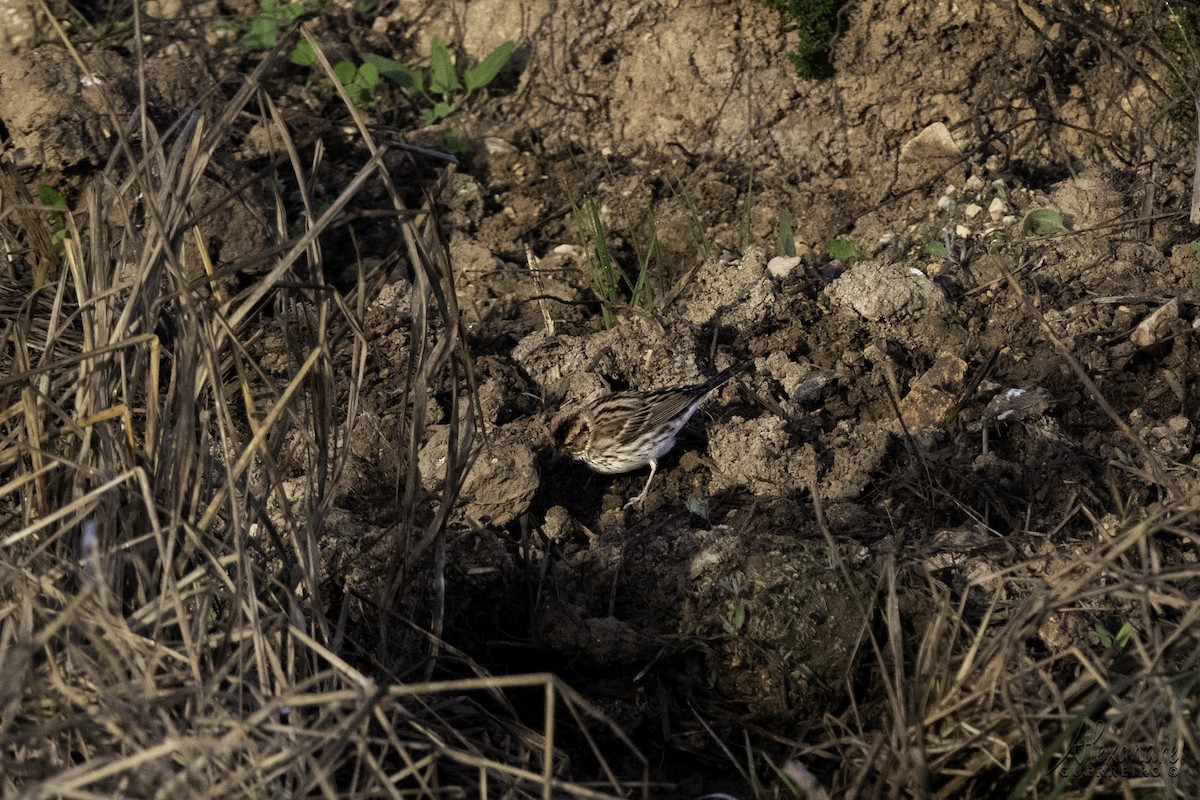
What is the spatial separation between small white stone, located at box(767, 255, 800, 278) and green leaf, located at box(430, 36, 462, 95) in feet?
7.20

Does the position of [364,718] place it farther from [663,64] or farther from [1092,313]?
[663,64]

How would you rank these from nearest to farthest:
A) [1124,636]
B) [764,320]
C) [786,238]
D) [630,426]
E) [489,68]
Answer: [1124,636] < [630,426] < [764,320] < [786,238] < [489,68]

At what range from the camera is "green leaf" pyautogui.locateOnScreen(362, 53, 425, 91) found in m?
6.75

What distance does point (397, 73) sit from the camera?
6.76m

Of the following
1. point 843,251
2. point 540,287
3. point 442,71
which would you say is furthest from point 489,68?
point 843,251

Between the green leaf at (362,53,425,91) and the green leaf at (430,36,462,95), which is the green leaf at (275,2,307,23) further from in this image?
the green leaf at (430,36,462,95)

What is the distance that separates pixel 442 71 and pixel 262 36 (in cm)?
104

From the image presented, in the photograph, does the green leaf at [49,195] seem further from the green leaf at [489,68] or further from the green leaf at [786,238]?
the green leaf at [786,238]

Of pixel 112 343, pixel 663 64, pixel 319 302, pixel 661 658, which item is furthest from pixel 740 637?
pixel 663 64

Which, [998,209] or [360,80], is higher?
[360,80]

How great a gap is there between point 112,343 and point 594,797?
1591 mm

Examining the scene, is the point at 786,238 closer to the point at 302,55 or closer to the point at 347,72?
the point at 347,72

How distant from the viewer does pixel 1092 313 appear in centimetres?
509

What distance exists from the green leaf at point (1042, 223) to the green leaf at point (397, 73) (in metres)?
3.26
